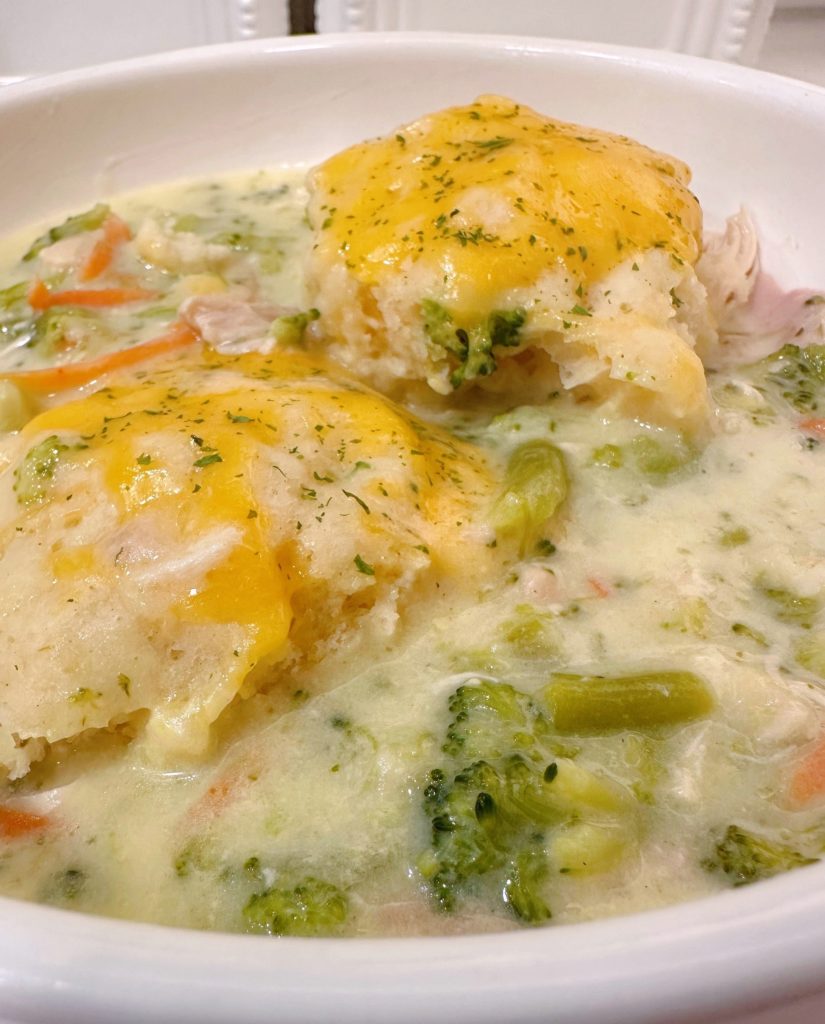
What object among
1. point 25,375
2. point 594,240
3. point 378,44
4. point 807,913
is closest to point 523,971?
point 807,913

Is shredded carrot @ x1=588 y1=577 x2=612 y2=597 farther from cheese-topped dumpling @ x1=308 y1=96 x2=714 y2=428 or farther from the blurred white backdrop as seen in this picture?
the blurred white backdrop

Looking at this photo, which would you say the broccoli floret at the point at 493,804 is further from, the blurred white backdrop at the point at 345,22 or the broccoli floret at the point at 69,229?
the blurred white backdrop at the point at 345,22

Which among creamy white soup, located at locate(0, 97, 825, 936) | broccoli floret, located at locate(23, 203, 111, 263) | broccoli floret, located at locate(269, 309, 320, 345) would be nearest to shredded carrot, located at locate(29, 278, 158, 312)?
creamy white soup, located at locate(0, 97, 825, 936)

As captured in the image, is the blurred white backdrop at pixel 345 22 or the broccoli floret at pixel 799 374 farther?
the blurred white backdrop at pixel 345 22

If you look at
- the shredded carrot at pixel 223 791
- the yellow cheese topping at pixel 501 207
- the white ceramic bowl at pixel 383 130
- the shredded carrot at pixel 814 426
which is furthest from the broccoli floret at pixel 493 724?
the shredded carrot at pixel 814 426

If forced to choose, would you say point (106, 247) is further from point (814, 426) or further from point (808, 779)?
point (808, 779)

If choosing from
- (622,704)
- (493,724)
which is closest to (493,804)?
(493,724)
